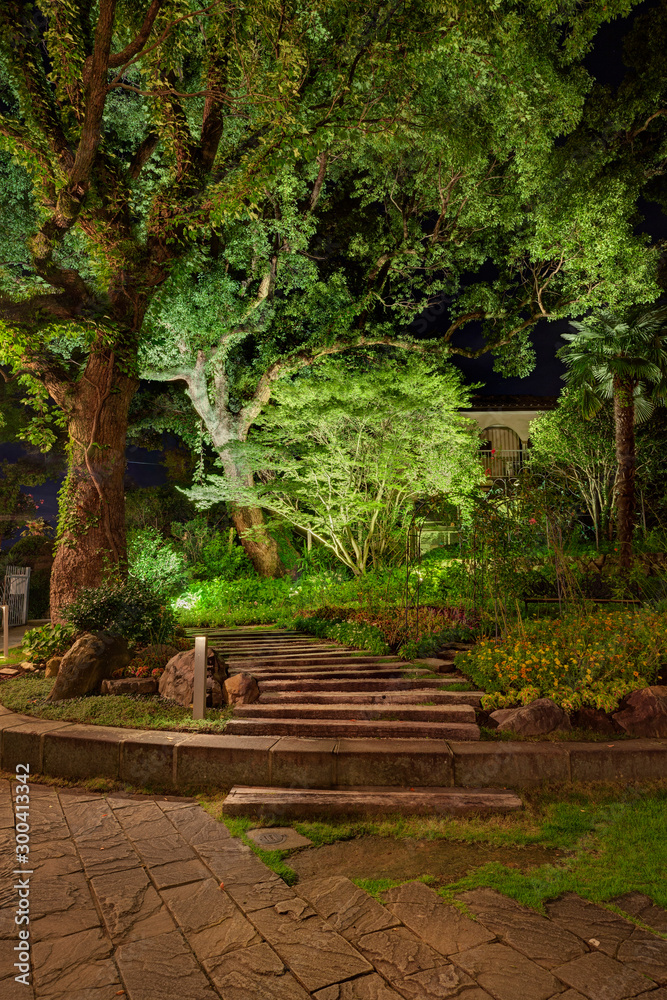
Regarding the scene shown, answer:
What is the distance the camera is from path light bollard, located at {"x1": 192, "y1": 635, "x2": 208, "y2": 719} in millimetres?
5395

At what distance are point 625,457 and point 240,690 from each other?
11615 mm

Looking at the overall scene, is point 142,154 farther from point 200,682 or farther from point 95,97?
point 200,682

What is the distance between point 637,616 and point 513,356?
1063cm

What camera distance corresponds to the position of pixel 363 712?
544cm

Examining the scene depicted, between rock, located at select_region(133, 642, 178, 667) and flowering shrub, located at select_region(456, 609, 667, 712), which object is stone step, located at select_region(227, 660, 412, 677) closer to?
flowering shrub, located at select_region(456, 609, 667, 712)

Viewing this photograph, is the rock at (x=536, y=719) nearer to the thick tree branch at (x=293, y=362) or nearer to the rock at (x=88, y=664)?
the rock at (x=88, y=664)

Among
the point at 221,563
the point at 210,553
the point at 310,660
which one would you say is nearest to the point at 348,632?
the point at 310,660

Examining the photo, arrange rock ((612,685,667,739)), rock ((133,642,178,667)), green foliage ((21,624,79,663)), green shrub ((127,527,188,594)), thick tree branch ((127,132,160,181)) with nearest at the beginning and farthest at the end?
rock ((612,685,667,739)), rock ((133,642,178,667)), green foliage ((21,624,79,663)), thick tree branch ((127,132,160,181)), green shrub ((127,527,188,594))

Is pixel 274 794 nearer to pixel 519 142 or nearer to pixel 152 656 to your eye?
pixel 152 656

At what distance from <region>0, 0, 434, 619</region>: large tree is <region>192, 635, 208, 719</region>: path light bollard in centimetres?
295

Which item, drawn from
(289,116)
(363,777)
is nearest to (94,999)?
(363,777)

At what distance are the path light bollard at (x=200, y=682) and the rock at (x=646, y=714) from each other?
3793mm

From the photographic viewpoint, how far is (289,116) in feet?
24.1

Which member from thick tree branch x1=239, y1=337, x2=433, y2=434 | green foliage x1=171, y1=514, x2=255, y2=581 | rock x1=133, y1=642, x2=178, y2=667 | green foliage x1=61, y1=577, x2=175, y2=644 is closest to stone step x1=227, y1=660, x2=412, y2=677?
rock x1=133, y1=642, x2=178, y2=667
